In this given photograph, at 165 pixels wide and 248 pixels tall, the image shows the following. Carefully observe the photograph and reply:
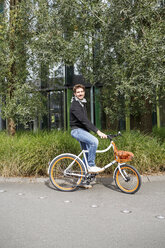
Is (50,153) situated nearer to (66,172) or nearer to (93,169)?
(66,172)

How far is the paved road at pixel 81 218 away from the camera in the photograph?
2.99 meters

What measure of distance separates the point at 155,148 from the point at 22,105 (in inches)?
174

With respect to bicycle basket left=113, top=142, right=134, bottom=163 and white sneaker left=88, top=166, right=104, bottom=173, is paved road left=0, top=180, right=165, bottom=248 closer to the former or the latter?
white sneaker left=88, top=166, right=104, bottom=173

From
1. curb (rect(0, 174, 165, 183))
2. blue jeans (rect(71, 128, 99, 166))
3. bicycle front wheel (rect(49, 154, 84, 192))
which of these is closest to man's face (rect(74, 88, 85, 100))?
blue jeans (rect(71, 128, 99, 166))


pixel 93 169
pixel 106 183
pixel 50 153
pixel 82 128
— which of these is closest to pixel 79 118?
pixel 82 128

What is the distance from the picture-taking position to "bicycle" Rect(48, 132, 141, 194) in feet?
16.7

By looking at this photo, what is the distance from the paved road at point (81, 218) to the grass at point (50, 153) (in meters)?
0.93

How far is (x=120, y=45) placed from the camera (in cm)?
737

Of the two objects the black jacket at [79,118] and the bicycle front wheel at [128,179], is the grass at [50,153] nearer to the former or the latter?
the bicycle front wheel at [128,179]

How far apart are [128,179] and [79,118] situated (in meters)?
1.37

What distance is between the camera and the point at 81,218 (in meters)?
3.73

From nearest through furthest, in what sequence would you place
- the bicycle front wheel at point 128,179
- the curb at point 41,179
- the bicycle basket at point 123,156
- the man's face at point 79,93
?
1. the bicycle front wheel at point 128,179
2. the bicycle basket at point 123,156
3. the man's face at point 79,93
4. the curb at point 41,179

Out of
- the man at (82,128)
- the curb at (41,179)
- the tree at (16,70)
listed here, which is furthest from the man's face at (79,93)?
the tree at (16,70)

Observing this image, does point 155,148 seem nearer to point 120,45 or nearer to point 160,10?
point 120,45
